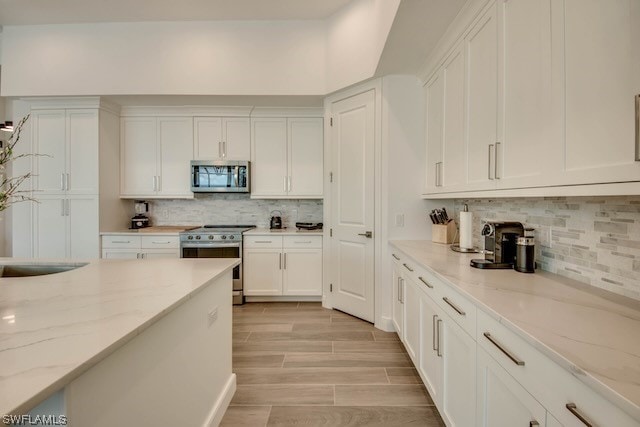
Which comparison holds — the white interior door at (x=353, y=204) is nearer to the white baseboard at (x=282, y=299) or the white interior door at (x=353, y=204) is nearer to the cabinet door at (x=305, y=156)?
the white baseboard at (x=282, y=299)

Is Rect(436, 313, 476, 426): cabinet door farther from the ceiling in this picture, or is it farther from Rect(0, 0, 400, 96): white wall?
the ceiling

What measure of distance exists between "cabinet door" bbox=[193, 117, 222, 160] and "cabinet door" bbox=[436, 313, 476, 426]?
360 cm

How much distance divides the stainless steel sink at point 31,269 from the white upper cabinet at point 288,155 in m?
2.47

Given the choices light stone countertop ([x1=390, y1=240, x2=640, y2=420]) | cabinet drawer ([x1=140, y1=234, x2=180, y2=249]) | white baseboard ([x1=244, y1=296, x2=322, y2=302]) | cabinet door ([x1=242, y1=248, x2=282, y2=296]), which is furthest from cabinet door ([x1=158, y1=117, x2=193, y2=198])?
light stone countertop ([x1=390, y1=240, x2=640, y2=420])

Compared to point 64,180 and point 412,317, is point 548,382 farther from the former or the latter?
point 64,180

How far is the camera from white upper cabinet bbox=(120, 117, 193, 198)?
432 centimetres

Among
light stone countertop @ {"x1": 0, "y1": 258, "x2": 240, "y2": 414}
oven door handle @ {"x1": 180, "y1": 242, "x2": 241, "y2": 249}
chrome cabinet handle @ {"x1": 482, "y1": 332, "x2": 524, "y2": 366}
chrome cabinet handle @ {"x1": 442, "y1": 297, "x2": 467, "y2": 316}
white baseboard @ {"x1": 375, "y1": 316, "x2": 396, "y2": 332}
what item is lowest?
white baseboard @ {"x1": 375, "y1": 316, "x2": 396, "y2": 332}

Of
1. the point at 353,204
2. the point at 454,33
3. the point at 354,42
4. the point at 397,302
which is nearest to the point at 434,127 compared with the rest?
the point at 454,33

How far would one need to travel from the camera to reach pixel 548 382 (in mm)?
873

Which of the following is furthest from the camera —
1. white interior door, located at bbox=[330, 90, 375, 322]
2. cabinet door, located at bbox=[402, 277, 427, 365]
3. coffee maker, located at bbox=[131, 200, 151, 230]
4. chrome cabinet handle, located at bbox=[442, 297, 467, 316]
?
coffee maker, located at bbox=[131, 200, 151, 230]

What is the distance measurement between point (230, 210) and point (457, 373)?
3.78 m

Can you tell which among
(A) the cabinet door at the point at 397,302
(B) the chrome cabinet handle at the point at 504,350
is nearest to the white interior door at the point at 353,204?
(A) the cabinet door at the point at 397,302

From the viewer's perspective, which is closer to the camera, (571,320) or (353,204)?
(571,320)

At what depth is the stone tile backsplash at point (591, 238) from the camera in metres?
1.27
